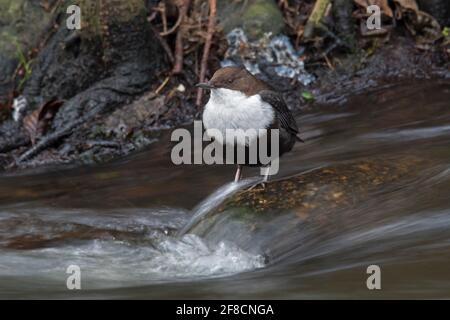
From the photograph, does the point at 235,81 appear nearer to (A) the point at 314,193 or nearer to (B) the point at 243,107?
(B) the point at 243,107

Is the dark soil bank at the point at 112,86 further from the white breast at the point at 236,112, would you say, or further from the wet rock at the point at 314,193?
the wet rock at the point at 314,193

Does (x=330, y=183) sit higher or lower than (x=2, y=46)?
lower

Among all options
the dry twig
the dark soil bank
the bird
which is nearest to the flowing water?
the bird

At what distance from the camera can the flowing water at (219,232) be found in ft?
11.6

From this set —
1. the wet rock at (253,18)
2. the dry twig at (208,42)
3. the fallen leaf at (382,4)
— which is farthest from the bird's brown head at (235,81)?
the fallen leaf at (382,4)

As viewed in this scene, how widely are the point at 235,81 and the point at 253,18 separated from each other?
345 centimetres

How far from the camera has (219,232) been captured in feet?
14.3

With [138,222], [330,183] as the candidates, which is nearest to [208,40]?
[138,222]

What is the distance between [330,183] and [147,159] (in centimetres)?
237

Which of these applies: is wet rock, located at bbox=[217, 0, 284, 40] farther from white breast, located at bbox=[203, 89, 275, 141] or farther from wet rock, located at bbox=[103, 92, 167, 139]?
white breast, located at bbox=[203, 89, 275, 141]

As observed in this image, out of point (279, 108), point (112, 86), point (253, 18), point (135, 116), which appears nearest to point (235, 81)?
point (279, 108)
